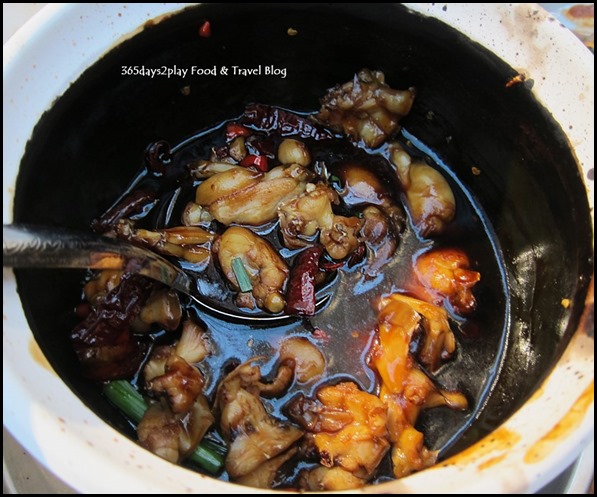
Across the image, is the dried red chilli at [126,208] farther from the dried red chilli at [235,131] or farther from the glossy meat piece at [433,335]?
the glossy meat piece at [433,335]

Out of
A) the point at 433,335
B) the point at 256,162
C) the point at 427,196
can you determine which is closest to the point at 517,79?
the point at 427,196

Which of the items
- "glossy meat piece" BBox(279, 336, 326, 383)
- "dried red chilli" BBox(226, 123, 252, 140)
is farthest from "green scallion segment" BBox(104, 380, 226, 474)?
"dried red chilli" BBox(226, 123, 252, 140)

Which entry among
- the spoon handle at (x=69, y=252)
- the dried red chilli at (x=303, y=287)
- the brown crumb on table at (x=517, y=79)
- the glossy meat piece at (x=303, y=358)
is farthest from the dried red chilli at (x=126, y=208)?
the brown crumb on table at (x=517, y=79)

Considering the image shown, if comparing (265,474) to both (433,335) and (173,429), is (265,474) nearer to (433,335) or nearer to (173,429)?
(173,429)

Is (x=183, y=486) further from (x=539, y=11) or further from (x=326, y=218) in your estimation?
(x=539, y=11)

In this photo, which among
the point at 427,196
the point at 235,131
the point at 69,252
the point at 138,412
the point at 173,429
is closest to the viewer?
the point at 69,252

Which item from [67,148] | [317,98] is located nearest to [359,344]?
[317,98]
